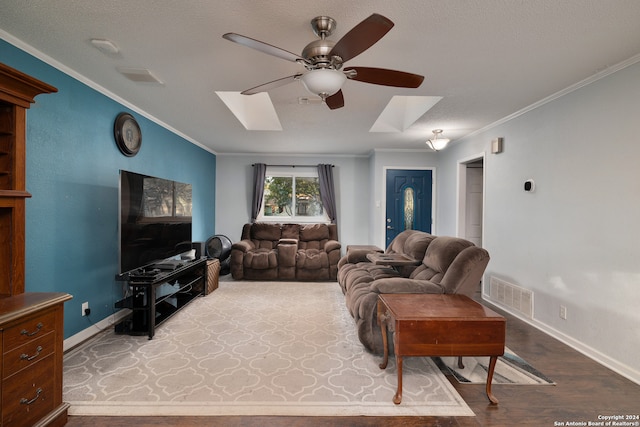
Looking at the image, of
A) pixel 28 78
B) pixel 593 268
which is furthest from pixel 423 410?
pixel 28 78

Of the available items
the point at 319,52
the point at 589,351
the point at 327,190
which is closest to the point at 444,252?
the point at 589,351

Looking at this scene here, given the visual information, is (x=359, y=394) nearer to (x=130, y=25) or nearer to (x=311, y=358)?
(x=311, y=358)

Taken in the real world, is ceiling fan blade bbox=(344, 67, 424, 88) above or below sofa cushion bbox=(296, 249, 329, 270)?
above

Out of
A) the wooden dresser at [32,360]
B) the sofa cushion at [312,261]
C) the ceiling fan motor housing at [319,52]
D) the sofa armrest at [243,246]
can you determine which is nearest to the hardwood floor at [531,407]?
the wooden dresser at [32,360]

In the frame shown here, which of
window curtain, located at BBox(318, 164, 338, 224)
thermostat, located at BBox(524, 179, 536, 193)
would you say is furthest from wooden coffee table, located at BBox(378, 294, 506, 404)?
window curtain, located at BBox(318, 164, 338, 224)

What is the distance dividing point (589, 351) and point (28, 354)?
3982mm

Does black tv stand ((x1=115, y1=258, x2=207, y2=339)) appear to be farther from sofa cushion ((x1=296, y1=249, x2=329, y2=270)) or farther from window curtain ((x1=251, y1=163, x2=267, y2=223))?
window curtain ((x1=251, y1=163, x2=267, y2=223))

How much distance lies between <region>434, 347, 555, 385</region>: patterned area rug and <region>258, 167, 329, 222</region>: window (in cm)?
442

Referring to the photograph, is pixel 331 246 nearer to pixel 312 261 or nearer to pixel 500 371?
pixel 312 261

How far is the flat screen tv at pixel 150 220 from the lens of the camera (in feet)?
9.62

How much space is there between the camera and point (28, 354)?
161 centimetres

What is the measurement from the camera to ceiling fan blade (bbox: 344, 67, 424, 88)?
188 centimetres

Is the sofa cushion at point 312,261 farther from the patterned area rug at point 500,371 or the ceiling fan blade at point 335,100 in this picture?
the ceiling fan blade at point 335,100

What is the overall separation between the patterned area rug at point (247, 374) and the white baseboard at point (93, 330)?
8 cm
